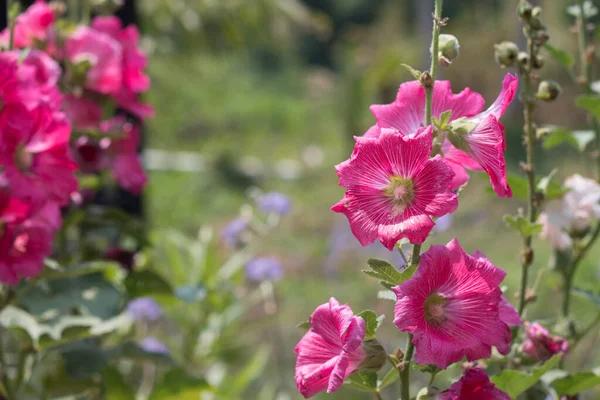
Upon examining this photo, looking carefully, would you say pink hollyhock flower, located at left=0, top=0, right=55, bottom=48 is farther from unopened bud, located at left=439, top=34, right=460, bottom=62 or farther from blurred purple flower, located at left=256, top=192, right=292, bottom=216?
blurred purple flower, located at left=256, top=192, right=292, bottom=216

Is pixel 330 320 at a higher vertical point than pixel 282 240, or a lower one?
higher

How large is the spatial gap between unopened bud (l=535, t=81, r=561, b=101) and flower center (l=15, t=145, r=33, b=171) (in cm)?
41

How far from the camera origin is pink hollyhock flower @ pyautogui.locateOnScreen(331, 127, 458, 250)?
1.29 ft

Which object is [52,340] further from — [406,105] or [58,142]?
[406,105]

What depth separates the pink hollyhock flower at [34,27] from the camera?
81 cm

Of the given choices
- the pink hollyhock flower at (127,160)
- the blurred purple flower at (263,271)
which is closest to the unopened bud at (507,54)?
the pink hollyhock flower at (127,160)

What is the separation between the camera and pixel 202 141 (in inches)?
185

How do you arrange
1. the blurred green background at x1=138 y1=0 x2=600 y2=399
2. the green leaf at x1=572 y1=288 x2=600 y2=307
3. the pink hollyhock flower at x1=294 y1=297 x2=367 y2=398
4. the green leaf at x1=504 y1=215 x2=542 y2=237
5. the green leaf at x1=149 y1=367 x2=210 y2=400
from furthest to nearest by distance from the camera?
the blurred green background at x1=138 y1=0 x2=600 y2=399, the green leaf at x1=149 y1=367 x2=210 y2=400, the green leaf at x1=572 y1=288 x2=600 y2=307, the green leaf at x1=504 y1=215 x2=542 y2=237, the pink hollyhock flower at x1=294 y1=297 x2=367 y2=398

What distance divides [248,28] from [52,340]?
11.0 feet

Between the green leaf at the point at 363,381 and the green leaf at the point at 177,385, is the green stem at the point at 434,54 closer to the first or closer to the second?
the green leaf at the point at 363,381

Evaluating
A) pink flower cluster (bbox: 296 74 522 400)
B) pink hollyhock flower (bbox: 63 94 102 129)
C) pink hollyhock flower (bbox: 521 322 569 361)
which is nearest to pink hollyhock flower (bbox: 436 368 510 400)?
pink flower cluster (bbox: 296 74 522 400)

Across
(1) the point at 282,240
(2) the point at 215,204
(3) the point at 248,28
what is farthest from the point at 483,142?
(3) the point at 248,28

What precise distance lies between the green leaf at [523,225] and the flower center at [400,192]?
12 centimetres

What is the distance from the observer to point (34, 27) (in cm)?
81
